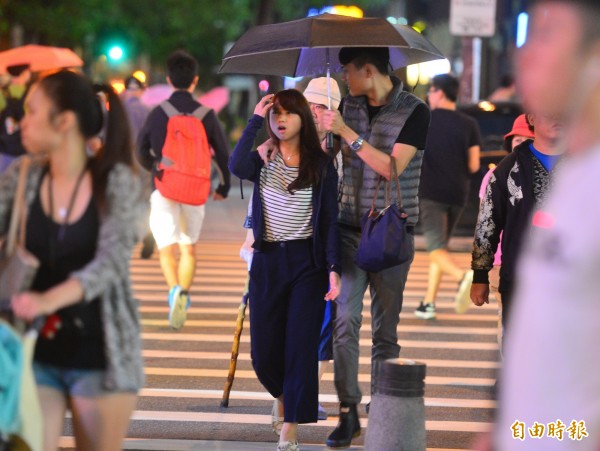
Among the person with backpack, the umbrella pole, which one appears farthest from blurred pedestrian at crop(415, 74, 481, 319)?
the umbrella pole

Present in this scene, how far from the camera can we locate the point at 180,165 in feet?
35.7

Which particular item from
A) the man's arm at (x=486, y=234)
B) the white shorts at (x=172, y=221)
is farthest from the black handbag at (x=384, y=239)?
the white shorts at (x=172, y=221)

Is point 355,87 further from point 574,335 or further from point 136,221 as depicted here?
point 574,335

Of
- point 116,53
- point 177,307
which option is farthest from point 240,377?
A: point 116,53

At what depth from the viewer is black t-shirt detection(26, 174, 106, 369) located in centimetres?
426

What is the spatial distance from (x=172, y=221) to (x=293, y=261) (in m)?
4.45

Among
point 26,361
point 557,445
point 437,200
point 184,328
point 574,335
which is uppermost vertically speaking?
point 574,335

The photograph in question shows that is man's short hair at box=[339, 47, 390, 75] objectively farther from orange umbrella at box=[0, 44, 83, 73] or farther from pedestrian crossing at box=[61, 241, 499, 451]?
orange umbrella at box=[0, 44, 83, 73]

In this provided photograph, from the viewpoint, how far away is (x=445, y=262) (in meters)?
11.7

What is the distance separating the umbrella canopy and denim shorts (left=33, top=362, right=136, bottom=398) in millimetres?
3080

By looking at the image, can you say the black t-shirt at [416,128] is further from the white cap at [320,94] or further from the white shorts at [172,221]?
the white shorts at [172,221]

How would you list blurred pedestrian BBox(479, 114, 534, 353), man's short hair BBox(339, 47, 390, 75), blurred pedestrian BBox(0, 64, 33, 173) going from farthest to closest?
1. blurred pedestrian BBox(0, 64, 33, 173)
2. blurred pedestrian BBox(479, 114, 534, 353)
3. man's short hair BBox(339, 47, 390, 75)

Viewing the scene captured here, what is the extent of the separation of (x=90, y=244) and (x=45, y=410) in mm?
544

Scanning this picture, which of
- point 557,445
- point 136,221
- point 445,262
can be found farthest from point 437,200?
point 557,445
